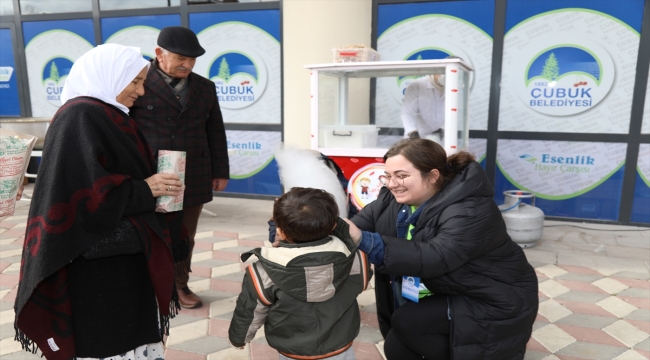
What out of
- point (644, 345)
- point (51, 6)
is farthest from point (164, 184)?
point (51, 6)

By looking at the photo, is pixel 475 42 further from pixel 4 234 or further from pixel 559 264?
pixel 4 234

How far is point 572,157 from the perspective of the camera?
5109mm

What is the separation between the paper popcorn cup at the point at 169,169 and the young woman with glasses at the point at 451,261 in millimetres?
632

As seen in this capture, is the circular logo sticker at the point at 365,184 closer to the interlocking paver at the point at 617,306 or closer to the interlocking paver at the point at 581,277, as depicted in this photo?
the interlocking paver at the point at 581,277

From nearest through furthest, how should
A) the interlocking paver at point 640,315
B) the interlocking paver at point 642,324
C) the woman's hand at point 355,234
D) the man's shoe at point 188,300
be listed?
the woman's hand at point 355,234 < the interlocking paver at point 642,324 < the interlocking paver at point 640,315 < the man's shoe at point 188,300

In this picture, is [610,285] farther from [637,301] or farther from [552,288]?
[552,288]

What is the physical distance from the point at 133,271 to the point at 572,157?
15.4ft

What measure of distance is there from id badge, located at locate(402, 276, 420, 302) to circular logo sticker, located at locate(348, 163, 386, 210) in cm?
137

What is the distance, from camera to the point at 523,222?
4.21 m

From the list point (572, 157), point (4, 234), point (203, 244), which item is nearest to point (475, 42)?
point (572, 157)

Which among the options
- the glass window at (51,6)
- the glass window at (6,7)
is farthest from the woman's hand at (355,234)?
the glass window at (6,7)

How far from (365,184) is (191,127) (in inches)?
50.7

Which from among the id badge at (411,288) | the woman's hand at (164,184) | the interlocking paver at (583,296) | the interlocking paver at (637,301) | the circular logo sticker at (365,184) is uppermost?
the woman's hand at (164,184)

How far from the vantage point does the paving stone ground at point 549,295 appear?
8.54ft
